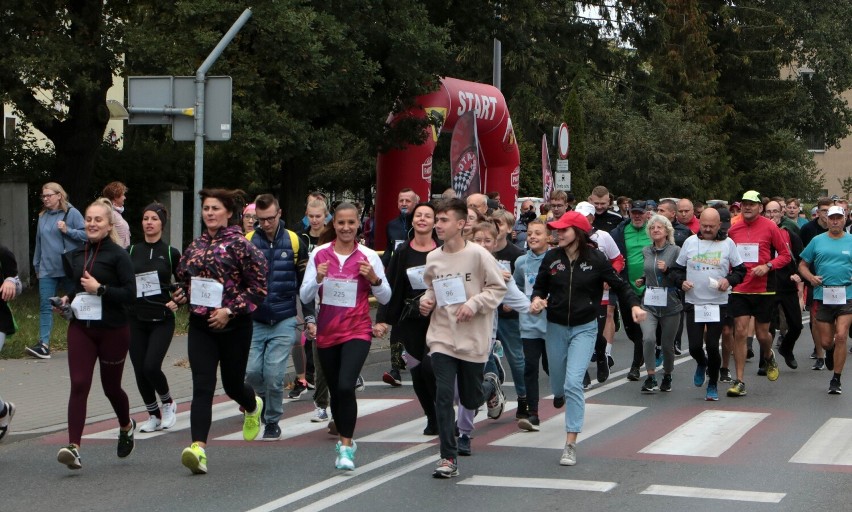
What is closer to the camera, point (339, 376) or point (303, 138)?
point (339, 376)

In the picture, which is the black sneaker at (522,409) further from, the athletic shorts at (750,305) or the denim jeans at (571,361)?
the athletic shorts at (750,305)

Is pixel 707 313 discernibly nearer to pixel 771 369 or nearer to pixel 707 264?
pixel 707 264

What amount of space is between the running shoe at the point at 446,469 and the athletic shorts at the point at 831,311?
6460 mm

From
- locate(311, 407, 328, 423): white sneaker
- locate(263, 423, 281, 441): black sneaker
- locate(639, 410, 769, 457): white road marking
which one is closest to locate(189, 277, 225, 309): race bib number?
locate(263, 423, 281, 441): black sneaker

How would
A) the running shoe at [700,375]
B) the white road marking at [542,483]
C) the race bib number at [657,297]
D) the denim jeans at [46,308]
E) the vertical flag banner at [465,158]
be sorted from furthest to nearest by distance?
the vertical flag banner at [465,158]
the denim jeans at [46,308]
the running shoe at [700,375]
the race bib number at [657,297]
the white road marking at [542,483]

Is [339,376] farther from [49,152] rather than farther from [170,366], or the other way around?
[49,152]

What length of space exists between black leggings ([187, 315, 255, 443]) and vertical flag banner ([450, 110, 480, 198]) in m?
11.3

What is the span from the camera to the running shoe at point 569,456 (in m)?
9.06

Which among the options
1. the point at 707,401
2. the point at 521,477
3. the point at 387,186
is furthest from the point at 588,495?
the point at 387,186

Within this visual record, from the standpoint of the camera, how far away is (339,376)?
892 centimetres

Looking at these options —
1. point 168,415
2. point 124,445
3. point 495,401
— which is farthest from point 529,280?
point 124,445

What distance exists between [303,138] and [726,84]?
42.7m

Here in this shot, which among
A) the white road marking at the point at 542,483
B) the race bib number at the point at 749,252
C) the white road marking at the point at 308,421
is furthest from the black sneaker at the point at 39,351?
the white road marking at the point at 542,483

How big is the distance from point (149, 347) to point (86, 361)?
3.76ft
